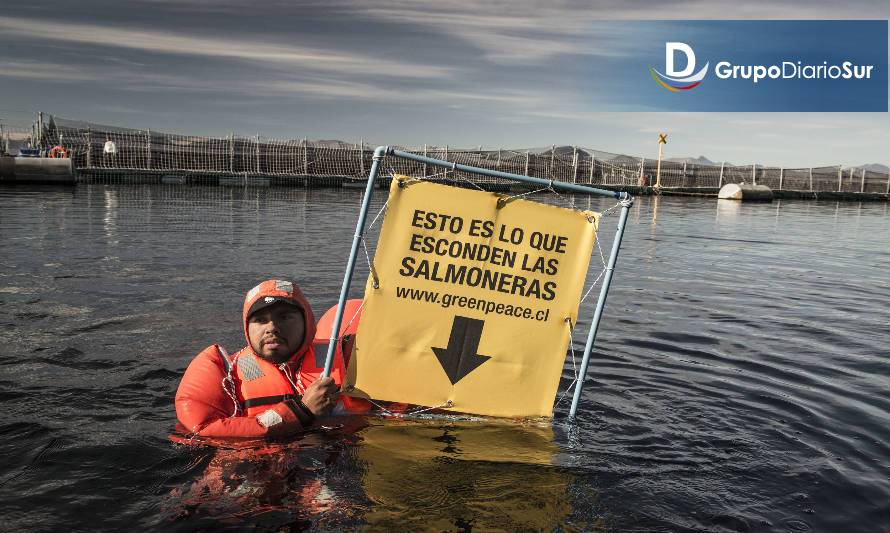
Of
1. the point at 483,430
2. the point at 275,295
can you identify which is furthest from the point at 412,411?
the point at 275,295

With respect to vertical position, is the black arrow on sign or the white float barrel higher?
the white float barrel

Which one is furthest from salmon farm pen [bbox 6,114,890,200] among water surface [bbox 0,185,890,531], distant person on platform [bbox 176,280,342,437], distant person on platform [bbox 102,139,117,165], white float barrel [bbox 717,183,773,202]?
distant person on platform [bbox 176,280,342,437]

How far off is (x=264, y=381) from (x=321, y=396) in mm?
658

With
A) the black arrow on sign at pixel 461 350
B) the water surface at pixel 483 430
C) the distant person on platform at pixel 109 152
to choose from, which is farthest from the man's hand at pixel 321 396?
the distant person on platform at pixel 109 152

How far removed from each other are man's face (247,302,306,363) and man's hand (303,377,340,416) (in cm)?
51

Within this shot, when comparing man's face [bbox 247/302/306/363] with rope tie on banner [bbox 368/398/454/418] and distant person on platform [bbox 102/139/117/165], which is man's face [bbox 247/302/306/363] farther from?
distant person on platform [bbox 102/139/117/165]

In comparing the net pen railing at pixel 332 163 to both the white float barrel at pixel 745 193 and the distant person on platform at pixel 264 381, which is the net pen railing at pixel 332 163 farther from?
the distant person on platform at pixel 264 381

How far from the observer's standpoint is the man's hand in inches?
213

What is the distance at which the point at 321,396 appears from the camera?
5.43m

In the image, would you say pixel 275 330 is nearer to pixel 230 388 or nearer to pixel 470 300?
pixel 230 388

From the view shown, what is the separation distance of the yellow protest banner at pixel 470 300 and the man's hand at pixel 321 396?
0.14 m

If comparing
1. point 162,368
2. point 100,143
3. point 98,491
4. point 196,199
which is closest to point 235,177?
point 100,143

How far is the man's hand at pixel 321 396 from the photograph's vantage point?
213 inches

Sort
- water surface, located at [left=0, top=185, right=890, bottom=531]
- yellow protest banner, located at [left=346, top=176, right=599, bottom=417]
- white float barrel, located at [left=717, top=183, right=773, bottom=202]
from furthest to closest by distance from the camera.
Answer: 1. white float barrel, located at [left=717, top=183, right=773, bottom=202]
2. yellow protest banner, located at [left=346, top=176, right=599, bottom=417]
3. water surface, located at [left=0, top=185, right=890, bottom=531]
